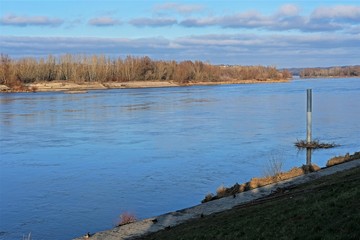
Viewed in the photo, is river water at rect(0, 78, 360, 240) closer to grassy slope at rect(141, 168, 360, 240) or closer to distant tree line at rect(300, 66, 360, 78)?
grassy slope at rect(141, 168, 360, 240)

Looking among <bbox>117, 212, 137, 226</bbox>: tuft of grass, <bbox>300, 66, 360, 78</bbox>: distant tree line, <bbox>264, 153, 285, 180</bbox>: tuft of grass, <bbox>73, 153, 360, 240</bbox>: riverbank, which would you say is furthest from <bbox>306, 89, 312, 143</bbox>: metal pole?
<bbox>300, 66, 360, 78</bbox>: distant tree line

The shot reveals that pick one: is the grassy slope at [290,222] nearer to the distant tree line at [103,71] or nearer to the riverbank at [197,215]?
the riverbank at [197,215]

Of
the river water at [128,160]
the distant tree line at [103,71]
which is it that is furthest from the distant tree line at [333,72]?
the river water at [128,160]

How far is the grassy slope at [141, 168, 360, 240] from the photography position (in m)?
5.19

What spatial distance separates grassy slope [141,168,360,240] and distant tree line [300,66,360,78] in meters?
167

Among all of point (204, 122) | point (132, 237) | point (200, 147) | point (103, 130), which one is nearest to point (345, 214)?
point (132, 237)

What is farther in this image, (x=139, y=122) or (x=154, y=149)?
(x=139, y=122)

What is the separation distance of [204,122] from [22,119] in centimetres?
1170

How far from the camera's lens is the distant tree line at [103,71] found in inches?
3391

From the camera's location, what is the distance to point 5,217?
406 inches

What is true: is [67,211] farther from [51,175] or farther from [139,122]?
[139,122]

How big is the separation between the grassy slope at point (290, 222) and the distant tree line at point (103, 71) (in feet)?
255

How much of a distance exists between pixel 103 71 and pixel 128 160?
8124 centimetres

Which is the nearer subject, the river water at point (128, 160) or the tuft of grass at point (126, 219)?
the tuft of grass at point (126, 219)
